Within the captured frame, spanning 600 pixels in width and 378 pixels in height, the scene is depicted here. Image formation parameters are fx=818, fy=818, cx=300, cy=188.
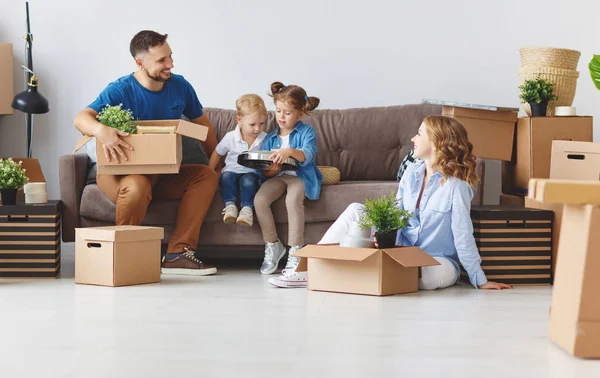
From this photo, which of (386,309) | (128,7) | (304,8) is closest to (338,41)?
(304,8)

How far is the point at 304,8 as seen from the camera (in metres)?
4.92

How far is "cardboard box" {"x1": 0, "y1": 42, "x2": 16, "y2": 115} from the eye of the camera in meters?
4.81

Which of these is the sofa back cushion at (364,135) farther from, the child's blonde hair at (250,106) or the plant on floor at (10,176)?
the plant on floor at (10,176)

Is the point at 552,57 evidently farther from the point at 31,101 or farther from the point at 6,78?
the point at 6,78

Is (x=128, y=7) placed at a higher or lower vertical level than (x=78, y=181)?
higher

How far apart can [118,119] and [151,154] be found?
0.22 m

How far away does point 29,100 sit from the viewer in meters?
4.59

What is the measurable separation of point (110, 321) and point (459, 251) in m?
1.54

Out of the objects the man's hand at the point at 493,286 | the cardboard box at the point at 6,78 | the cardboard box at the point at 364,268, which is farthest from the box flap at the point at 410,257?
the cardboard box at the point at 6,78

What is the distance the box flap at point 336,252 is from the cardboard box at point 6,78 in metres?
2.41

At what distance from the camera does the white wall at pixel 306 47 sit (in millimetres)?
4852

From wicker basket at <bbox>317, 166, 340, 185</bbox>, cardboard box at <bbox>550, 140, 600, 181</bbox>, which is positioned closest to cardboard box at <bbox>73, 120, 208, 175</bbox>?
wicker basket at <bbox>317, 166, 340, 185</bbox>

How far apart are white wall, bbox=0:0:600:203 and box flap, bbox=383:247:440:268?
5.48 feet

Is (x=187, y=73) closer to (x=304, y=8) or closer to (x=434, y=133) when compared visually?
(x=304, y=8)
